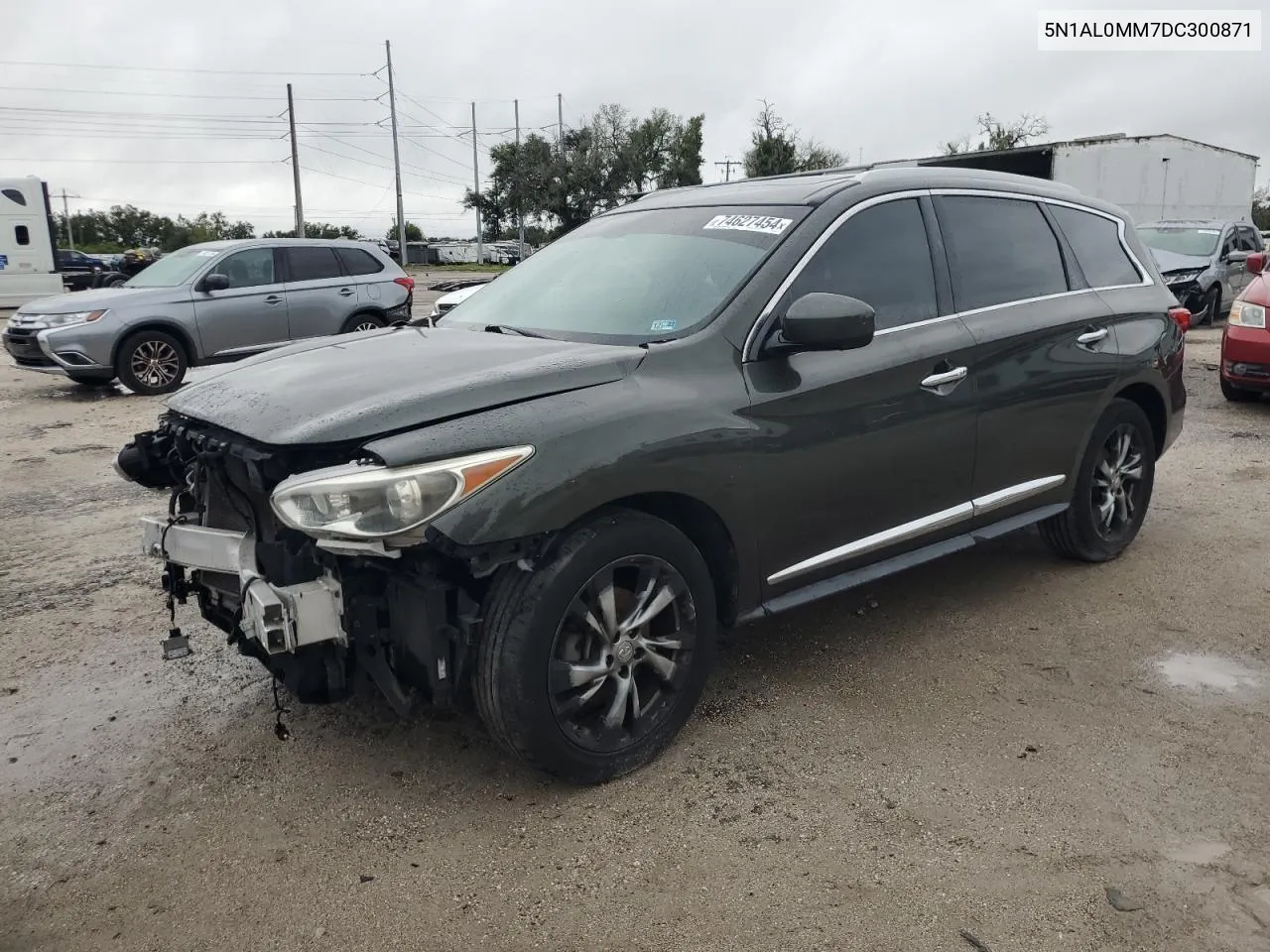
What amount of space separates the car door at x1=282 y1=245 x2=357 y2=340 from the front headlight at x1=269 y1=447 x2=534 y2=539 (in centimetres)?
944

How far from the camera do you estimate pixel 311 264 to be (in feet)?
38.6

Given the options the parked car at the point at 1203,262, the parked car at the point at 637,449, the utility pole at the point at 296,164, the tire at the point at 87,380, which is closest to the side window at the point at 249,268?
the tire at the point at 87,380

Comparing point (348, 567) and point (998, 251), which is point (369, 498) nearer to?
point (348, 567)

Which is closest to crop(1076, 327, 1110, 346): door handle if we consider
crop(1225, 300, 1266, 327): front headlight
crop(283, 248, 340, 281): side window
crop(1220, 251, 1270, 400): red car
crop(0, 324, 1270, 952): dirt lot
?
crop(0, 324, 1270, 952): dirt lot

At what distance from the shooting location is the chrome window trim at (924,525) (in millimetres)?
3426

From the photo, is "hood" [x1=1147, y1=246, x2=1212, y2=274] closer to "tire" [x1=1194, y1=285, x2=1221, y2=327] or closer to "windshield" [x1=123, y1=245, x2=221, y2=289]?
"tire" [x1=1194, y1=285, x2=1221, y2=327]

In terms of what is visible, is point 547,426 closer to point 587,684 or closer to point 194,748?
point 587,684

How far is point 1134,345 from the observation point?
4.70 metres

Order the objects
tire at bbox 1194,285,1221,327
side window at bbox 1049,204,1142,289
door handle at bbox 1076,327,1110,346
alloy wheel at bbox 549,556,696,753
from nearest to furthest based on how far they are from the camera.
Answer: alloy wheel at bbox 549,556,696,753, door handle at bbox 1076,327,1110,346, side window at bbox 1049,204,1142,289, tire at bbox 1194,285,1221,327

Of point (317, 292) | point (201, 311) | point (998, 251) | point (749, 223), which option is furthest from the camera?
point (317, 292)

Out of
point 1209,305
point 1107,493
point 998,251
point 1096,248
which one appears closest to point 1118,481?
point 1107,493

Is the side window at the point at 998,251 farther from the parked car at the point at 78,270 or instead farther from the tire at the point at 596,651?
the parked car at the point at 78,270

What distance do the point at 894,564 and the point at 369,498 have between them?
6.74 feet

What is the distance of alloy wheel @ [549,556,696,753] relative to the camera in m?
2.86
